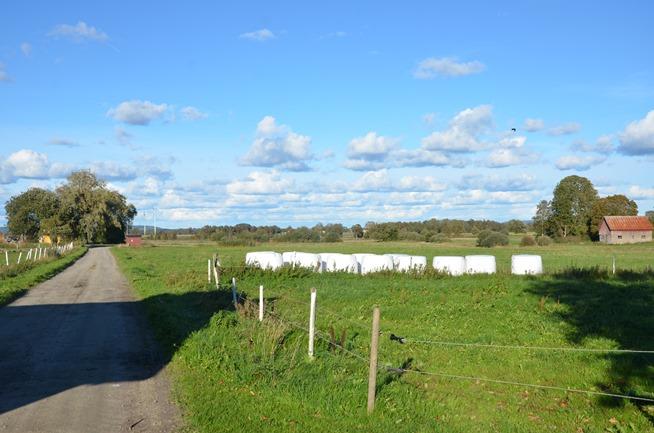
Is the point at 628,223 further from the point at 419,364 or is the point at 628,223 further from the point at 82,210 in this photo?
the point at 419,364

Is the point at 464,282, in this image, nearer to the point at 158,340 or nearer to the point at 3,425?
the point at 158,340

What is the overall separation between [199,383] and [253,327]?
276cm

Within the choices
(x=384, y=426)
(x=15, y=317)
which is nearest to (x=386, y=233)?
(x=15, y=317)

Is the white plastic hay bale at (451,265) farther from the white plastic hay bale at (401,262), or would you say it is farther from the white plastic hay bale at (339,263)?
the white plastic hay bale at (339,263)

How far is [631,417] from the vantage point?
8.47 m

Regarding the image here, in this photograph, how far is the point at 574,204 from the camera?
10875cm

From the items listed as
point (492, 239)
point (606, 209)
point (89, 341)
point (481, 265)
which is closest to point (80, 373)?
point (89, 341)

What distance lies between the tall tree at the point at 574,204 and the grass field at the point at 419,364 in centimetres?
9273

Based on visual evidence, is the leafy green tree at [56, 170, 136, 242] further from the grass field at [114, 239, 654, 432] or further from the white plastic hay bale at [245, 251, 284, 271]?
the grass field at [114, 239, 654, 432]

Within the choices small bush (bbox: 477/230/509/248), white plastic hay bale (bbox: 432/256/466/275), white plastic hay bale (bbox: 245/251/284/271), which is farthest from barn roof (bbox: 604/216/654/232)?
white plastic hay bale (bbox: 245/251/284/271)

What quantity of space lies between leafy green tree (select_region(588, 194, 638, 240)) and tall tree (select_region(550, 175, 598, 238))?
1138mm

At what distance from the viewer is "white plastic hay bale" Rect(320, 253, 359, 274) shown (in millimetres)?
30281

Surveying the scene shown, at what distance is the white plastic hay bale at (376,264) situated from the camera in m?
29.9

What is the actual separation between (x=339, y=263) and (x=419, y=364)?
1908cm
